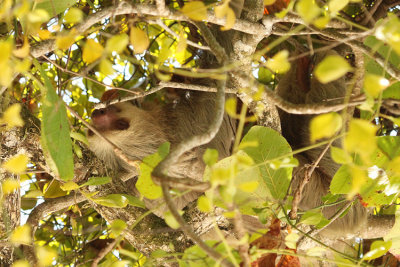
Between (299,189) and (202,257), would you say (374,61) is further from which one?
(202,257)

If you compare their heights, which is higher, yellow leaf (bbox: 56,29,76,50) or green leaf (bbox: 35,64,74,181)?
yellow leaf (bbox: 56,29,76,50)

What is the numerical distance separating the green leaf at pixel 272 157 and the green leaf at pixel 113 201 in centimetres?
75

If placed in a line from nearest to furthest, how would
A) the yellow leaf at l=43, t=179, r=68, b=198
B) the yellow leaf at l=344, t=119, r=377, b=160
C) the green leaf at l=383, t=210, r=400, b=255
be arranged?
the yellow leaf at l=344, t=119, r=377, b=160, the green leaf at l=383, t=210, r=400, b=255, the yellow leaf at l=43, t=179, r=68, b=198

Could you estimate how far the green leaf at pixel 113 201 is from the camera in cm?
249

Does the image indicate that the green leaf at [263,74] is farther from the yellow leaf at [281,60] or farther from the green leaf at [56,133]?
the green leaf at [56,133]

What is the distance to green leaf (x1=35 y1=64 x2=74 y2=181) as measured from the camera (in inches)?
83.3

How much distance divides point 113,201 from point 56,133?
0.57 meters

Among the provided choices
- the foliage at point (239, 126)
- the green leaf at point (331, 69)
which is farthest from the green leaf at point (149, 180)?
the green leaf at point (331, 69)

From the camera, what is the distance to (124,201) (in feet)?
8.54

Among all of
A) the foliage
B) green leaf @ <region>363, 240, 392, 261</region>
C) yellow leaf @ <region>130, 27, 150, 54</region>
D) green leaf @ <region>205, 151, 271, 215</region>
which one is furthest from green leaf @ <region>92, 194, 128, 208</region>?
green leaf @ <region>363, 240, 392, 261</region>

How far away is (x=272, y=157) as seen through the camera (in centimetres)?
247

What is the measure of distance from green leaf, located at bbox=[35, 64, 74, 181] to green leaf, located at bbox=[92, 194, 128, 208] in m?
0.32

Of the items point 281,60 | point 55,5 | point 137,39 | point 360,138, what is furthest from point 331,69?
point 55,5

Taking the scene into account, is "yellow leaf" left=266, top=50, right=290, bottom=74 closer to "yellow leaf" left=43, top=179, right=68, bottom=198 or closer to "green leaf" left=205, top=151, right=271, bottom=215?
"green leaf" left=205, top=151, right=271, bottom=215
